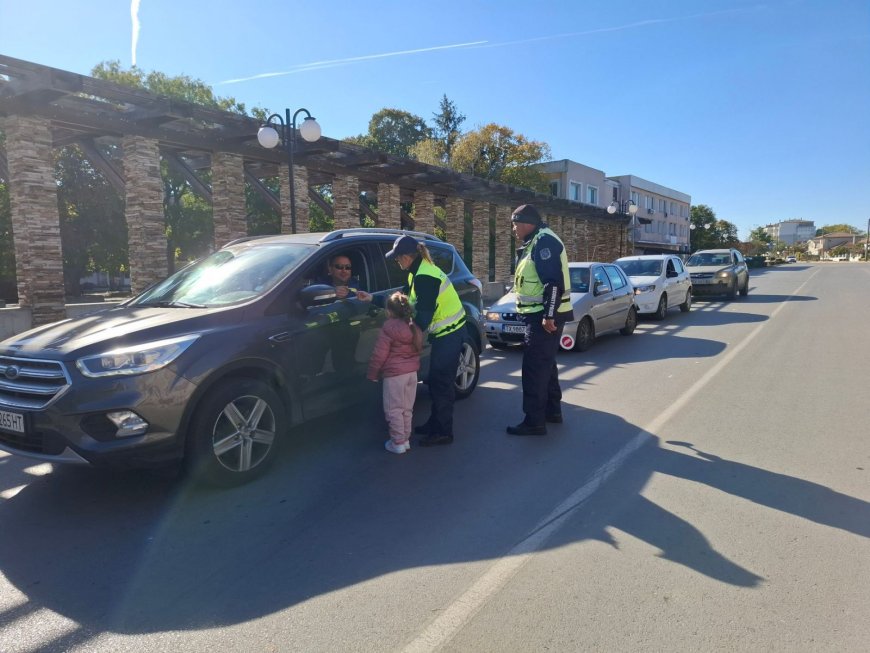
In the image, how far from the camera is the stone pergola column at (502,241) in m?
26.1

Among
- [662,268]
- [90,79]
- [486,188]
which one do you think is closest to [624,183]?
[486,188]

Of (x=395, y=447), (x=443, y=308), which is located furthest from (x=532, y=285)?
(x=395, y=447)

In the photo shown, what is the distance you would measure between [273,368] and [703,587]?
3.07 meters

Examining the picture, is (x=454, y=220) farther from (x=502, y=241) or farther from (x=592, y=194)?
(x=592, y=194)

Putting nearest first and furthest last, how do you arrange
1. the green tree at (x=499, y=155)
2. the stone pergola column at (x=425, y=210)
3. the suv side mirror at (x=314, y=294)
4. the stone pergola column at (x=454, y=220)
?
the suv side mirror at (x=314, y=294) → the stone pergola column at (x=425, y=210) → the stone pergola column at (x=454, y=220) → the green tree at (x=499, y=155)

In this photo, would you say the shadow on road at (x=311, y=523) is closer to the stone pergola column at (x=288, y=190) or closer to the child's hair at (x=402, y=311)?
the child's hair at (x=402, y=311)

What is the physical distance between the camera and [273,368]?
4.28m

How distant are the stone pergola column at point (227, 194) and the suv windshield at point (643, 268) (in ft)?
33.2

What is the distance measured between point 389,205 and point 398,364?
51.3ft

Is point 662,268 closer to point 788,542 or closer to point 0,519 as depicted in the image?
point 788,542

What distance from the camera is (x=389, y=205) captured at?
1972 cm

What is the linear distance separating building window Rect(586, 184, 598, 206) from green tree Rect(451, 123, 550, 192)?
8640 mm

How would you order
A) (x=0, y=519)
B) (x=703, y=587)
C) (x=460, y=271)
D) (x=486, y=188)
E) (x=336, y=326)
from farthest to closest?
(x=486, y=188) → (x=460, y=271) → (x=336, y=326) → (x=0, y=519) → (x=703, y=587)

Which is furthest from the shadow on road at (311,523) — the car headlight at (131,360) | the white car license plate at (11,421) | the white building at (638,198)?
the white building at (638,198)
